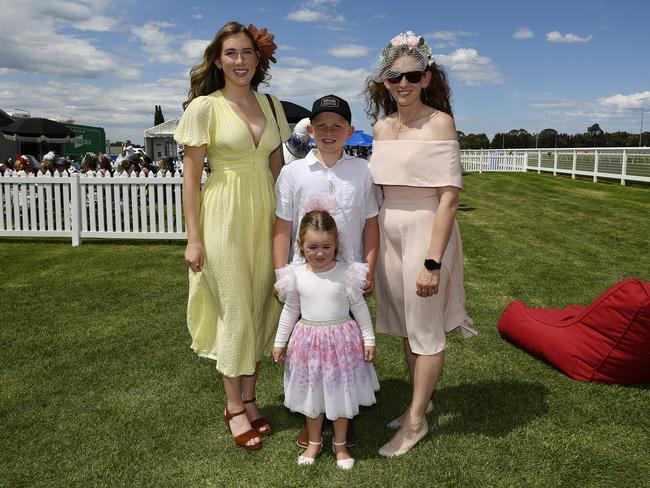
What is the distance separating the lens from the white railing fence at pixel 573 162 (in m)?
16.8

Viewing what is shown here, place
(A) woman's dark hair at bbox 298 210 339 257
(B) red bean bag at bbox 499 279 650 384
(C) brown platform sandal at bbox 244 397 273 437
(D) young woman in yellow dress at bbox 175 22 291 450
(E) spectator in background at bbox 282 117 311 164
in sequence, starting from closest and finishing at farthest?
(A) woman's dark hair at bbox 298 210 339 257 < (D) young woman in yellow dress at bbox 175 22 291 450 < (C) brown platform sandal at bbox 244 397 273 437 < (B) red bean bag at bbox 499 279 650 384 < (E) spectator in background at bbox 282 117 311 164

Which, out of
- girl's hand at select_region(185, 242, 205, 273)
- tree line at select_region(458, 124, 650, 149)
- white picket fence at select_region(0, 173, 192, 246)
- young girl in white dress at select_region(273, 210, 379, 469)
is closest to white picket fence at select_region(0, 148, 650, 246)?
white picket fence at select_region(0, 173, 192, 246)

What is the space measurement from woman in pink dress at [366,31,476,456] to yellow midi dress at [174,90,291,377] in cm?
60

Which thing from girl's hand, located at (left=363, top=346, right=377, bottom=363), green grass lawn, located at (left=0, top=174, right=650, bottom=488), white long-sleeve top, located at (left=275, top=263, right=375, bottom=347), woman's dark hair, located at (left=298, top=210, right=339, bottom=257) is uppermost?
woman's dark hair, located at (left=298, top=210, right=339, bottom=257)

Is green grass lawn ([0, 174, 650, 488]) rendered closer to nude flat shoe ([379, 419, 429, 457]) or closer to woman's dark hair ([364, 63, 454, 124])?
nude flat shoe ([379, 419, 429, 457])

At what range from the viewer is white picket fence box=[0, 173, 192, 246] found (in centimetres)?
909

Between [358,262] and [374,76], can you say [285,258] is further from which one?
[374,76]

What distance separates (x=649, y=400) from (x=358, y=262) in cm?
220

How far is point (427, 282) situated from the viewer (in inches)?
107

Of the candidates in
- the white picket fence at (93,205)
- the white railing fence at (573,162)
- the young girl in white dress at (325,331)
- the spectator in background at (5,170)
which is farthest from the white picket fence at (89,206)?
the white railing fence at (573,162)

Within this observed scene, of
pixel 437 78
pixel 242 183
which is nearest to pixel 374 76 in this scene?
pixel 437 78

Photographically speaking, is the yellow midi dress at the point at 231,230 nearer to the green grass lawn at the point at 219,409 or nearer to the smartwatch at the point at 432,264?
the green grass lawn at the point at 219,409

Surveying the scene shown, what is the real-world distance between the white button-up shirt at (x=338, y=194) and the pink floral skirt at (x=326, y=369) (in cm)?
38

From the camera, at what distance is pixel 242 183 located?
2.89 m
